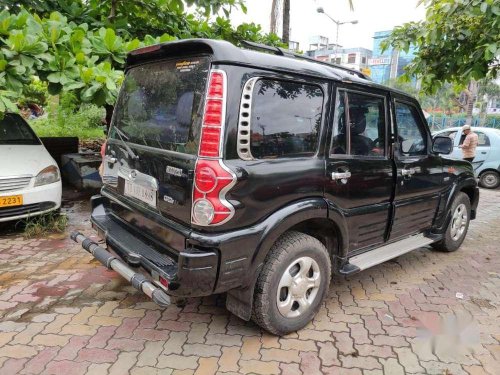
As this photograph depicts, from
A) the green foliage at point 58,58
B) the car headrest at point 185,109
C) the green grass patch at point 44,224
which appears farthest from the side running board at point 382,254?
the green grass patch at point 44,224

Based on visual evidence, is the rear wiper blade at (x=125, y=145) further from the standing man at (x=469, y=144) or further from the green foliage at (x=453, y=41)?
the standing man at (x=469, y=144)

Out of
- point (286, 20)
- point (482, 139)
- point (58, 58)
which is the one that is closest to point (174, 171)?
point (58, 58)

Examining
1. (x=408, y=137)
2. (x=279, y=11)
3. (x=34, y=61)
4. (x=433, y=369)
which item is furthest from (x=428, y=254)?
(x=279, y=11)

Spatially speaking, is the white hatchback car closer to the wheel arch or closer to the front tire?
the wheel arch

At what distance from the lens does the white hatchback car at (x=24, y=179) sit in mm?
4484

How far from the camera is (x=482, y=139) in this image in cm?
1023

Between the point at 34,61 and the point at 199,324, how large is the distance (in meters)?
3.36

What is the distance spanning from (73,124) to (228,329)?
1264 centimetres

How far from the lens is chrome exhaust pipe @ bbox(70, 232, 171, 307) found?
2.40m

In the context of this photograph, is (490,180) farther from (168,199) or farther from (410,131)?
(168,199)

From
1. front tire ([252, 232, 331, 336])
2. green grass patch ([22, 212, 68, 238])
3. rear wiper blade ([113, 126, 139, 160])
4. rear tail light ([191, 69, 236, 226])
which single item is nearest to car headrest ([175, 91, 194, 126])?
rear tail light ([191, 69, 236, 226])

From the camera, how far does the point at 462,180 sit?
4594mm

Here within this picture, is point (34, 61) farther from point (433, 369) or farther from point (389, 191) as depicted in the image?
point (433, 369)

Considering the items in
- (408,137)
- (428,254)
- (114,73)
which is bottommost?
(428,254)
